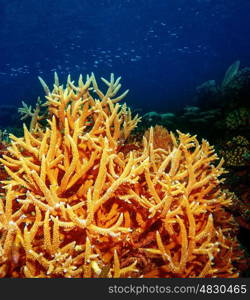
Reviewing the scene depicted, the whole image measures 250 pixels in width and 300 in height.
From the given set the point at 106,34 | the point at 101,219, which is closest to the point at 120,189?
the point at 101,219

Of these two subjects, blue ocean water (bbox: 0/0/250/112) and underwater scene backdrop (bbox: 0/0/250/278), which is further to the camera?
blue ocean water (bbox: 0/0/250/112)

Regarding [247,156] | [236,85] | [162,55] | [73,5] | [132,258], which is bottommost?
[132,258]

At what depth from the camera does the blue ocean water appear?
36188mm

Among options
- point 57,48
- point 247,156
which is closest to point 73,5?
point 57,48

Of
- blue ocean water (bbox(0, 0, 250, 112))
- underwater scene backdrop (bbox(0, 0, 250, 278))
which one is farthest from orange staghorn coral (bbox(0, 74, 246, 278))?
blue ocean water (bbox(0, 0, 250, 112))

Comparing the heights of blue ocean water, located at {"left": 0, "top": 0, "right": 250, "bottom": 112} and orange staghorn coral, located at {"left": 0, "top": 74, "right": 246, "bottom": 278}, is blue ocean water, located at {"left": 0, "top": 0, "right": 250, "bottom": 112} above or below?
above

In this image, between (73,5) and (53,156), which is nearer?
(53,156)

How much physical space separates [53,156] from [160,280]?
5.05 ft

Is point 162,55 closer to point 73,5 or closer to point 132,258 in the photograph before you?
point 73,5

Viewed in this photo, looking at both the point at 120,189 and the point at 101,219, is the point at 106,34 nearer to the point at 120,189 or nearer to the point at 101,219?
the point at 120,189

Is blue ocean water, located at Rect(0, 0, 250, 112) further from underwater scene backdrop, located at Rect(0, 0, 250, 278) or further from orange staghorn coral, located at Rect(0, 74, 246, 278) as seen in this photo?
orange staghorn coral, located at Rect(0, 74, 246, 278)

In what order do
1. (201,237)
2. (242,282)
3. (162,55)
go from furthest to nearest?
(162,55) → (201,237) → (242,282)

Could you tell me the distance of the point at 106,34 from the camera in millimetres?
51000

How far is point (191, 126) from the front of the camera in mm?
10945
